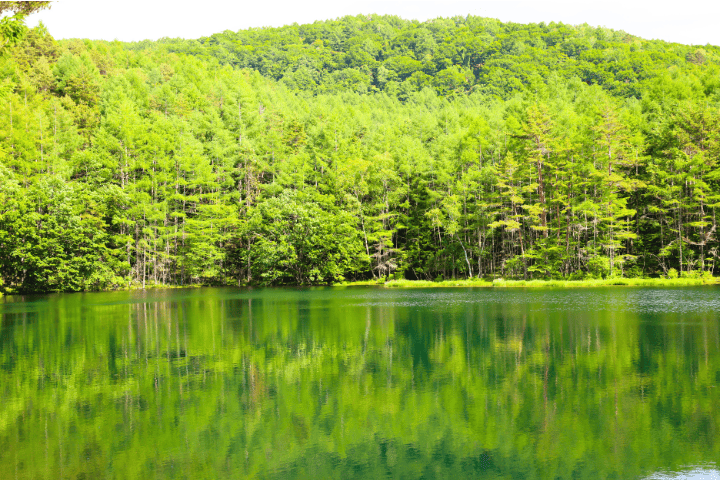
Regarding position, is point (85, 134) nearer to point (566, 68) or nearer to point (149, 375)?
point (149, 375)

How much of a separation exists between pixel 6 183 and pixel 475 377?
149 feet

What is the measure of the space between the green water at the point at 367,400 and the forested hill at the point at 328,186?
1201 inches

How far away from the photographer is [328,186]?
6400 centimetres

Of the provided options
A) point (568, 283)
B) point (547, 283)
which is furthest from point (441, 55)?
point (547, 283)

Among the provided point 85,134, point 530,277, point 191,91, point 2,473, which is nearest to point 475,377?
point 2,473

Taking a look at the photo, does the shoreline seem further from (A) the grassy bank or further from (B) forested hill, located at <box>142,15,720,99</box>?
(B) forested hill, located at <box>142,15,720,99</box>

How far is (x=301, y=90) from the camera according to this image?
399 ft

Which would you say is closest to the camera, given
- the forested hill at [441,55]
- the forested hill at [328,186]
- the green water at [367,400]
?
the green water at [367,400]

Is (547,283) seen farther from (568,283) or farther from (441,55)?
(441,55)

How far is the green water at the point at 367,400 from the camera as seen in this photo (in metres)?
8.69

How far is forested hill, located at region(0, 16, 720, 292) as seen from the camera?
50.4m

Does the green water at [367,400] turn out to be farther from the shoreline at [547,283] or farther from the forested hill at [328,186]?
the forested hill at [328,186]

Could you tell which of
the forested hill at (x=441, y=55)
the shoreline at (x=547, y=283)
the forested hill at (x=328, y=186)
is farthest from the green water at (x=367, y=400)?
the forested hill at (x=441, y=55)

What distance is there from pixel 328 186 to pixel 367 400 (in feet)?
174
